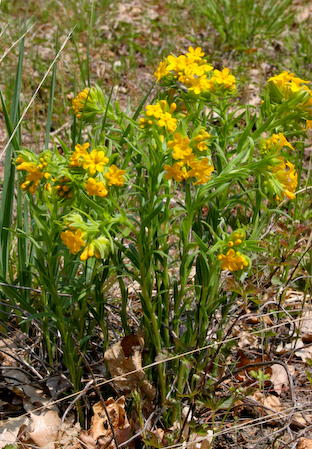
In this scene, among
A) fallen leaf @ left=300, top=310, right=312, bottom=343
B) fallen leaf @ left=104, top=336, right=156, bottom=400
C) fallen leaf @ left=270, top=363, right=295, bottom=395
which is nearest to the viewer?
fallen leaf @ left=104, top=336, right=156, bottom=400

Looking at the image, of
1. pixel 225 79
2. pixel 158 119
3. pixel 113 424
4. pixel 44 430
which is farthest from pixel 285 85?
pixel 44 430

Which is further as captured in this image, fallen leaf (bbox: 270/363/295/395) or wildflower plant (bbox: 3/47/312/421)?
fallen leaf (bbox: 270/363/295/395)

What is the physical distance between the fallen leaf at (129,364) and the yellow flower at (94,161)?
2.05ft

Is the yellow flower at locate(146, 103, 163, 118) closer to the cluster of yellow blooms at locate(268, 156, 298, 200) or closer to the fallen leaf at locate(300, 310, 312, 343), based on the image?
the cluster of yellow blooms at locate(268, 156, 298, 200)

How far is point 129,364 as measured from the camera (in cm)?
141

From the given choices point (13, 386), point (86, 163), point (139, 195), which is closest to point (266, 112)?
point (139, 195)

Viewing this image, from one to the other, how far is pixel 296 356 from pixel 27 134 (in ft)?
8.17

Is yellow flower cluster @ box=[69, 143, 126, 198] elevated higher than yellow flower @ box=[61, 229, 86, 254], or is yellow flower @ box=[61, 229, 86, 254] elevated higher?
yellow flower cluster @ box=[69, 143, 126, 198]

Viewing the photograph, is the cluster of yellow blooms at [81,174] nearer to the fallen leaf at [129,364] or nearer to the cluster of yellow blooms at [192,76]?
the cluster of yellow blooms at [192,76]

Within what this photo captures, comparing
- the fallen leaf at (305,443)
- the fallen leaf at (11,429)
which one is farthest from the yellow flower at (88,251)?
the fallen leaf at (305,443)

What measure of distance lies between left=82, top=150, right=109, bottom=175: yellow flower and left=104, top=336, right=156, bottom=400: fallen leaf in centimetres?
62

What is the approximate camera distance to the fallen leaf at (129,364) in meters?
1.41

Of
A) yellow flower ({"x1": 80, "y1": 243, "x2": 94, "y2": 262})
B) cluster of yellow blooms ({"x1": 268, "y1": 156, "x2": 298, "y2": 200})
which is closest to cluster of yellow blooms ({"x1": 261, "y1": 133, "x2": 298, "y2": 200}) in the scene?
cluster of yellow blooms ({"x1": 268, "y1": 156, "x2": 298, "y2": 200})

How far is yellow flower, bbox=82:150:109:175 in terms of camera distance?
1090 mm
